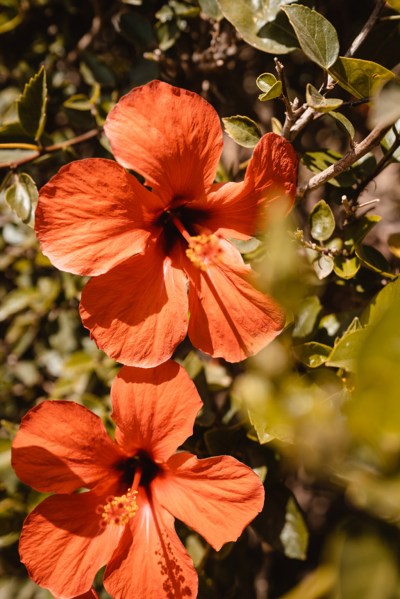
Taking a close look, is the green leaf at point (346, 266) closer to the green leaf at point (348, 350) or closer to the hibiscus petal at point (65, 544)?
the green leaf at point (348, 350)

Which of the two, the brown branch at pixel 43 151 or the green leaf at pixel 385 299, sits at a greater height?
the brown branch at pixel 43 151

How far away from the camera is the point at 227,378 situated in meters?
1.69

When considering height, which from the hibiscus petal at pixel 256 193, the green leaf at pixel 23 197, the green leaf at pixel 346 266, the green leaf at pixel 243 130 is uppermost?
the green leaf at pixel 243 130

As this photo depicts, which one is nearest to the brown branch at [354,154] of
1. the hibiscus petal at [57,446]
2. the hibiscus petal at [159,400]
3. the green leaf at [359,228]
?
the green leaf at [359,228]

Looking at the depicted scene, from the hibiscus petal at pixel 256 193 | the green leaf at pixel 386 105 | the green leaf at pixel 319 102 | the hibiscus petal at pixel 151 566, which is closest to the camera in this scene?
the green leaf at pixel 386 105

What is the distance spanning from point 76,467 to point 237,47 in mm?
1358

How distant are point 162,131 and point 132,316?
1.38 ft

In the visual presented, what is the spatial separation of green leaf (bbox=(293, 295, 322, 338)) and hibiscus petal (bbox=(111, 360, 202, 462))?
33 centimetres

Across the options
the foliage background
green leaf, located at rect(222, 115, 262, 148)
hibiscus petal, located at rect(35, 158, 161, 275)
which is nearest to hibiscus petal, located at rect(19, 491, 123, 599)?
the foliage background

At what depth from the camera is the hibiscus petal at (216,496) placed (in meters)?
1.18

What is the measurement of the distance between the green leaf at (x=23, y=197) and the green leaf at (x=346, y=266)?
2.62ft

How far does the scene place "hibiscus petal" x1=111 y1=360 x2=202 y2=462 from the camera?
1.23m

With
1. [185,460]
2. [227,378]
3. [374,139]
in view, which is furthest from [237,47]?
[185,460]

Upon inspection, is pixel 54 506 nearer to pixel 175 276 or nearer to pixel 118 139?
pixel 175 276
